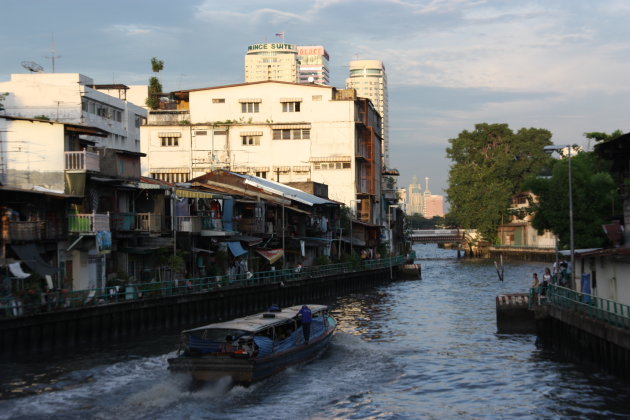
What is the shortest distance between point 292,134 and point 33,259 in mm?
61105

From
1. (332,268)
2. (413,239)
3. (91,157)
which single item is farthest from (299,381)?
(413,239)

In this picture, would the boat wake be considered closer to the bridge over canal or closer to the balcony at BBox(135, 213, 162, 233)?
the balcony at BBox(135, 213, 162, 233)

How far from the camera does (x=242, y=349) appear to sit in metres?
31.0

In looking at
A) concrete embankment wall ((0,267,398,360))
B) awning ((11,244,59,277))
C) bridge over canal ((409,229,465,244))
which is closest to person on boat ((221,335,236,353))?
concrete embankment wall ((0,267,398,360))

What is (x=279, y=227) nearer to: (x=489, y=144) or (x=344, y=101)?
(x=344, y=101)

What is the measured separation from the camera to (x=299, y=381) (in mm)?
33125

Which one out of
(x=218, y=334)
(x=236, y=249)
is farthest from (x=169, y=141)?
(x=218, y=334)

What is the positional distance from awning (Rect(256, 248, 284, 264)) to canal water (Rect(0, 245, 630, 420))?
22399mm

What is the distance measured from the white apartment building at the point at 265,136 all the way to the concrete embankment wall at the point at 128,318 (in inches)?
1353

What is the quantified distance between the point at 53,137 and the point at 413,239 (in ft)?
433

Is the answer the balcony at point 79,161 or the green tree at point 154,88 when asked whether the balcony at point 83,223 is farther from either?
the green tree at point 154,88

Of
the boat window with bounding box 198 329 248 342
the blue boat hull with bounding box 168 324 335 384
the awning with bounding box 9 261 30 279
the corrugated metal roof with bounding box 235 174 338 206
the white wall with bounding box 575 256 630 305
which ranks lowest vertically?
the blue boat hull with bounding box 168 324 335 384

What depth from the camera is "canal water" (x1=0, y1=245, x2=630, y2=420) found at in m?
27.8

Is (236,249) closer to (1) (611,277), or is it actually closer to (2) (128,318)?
(2) (128,318)
